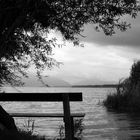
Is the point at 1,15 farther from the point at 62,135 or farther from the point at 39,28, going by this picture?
the point at 62,135

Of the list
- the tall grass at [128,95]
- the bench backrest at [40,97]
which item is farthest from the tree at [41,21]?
the tall grass at [128,95]

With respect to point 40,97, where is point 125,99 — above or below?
below

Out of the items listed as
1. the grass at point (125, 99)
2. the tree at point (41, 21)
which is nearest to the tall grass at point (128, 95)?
the grass at point (125, 99)

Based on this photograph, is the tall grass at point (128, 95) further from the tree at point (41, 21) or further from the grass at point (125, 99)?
the tree at point (41, 21)

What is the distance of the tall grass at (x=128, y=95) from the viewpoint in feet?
83.0

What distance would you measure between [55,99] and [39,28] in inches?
108

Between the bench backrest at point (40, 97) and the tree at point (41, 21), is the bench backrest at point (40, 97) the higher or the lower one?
the lower one

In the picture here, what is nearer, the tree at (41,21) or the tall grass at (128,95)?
the tree at (41,21)

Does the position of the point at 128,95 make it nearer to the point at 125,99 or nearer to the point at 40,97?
the point at 125,99

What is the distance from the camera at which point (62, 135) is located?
11.6m

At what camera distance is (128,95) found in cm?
2662

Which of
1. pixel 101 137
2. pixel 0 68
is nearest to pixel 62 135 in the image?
pixel 101 137

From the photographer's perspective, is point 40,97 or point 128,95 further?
point 128,95

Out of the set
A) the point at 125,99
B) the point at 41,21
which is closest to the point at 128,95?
the point at 125,99
